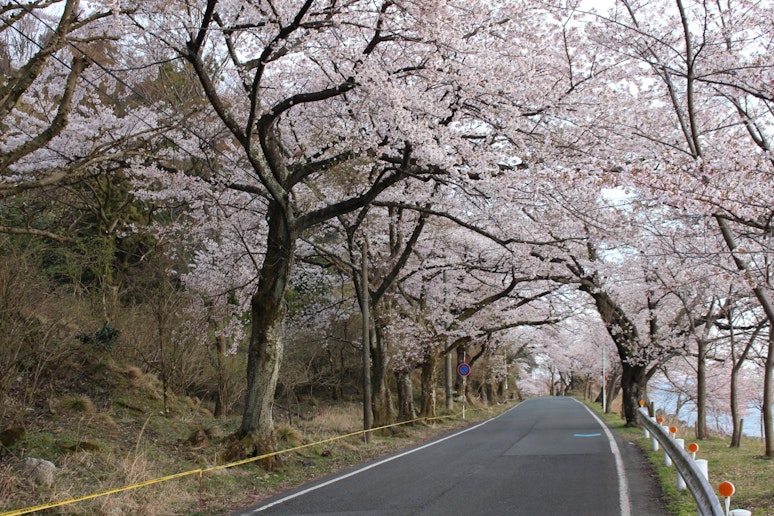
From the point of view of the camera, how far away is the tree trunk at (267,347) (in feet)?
38.2

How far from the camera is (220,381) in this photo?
19.1 metres

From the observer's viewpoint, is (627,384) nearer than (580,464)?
No

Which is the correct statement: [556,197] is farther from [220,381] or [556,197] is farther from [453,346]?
[453,346]

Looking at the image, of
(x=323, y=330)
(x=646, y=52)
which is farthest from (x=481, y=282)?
(x=646, y=52)

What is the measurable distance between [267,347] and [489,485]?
470cm

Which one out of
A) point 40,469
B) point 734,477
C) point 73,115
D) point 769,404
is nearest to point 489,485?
point 734,477

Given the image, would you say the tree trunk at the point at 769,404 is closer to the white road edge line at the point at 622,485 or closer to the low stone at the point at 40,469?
the white road edge line at the point at 622,485

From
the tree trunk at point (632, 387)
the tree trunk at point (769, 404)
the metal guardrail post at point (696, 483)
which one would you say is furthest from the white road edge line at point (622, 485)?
the tree trunk at point (632, 387)

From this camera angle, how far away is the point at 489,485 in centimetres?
959

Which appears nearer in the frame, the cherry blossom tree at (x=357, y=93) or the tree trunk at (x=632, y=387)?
the cherry blossom tree at (x=357, y=93)

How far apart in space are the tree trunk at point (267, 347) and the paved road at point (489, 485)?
1727 millimetres

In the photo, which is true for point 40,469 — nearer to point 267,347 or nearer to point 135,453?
point 135,453

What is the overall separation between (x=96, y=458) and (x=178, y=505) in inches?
86.8

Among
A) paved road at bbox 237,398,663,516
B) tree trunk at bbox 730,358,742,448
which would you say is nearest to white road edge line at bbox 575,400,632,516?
paved road at bbox 237,398,663,516
